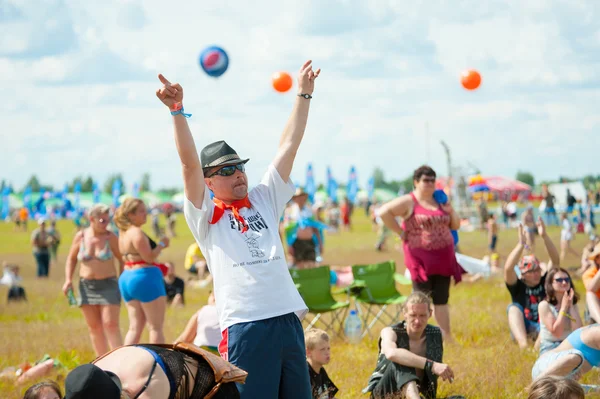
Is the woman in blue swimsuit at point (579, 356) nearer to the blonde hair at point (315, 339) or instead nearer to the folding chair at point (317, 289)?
the blonde hair at point (315, 339)

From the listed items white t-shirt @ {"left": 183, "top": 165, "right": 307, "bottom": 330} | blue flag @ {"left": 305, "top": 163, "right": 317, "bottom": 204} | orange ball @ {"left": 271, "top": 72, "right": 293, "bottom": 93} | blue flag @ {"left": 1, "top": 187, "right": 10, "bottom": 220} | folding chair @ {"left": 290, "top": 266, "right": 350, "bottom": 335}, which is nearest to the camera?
white t-shirt @ {"left": 183, "top": 165, "right": 307, "bottom": 330}

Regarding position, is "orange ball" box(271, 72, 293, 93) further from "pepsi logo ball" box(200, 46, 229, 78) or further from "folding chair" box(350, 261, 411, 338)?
"folding chair" box(350, 261, 411, 338)

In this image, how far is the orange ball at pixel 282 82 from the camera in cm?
606

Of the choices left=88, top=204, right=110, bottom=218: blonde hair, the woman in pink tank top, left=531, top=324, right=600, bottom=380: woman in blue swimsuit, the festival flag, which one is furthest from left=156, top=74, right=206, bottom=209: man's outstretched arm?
the festival flag

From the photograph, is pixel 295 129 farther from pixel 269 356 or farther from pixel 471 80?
pixel 471 80

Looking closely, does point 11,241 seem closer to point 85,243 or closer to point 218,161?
point 85,243

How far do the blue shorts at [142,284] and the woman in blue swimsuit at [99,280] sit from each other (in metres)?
0.37

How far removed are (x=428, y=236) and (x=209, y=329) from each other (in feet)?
7.82

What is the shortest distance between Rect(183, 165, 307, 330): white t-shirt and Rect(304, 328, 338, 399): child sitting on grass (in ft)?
5.53

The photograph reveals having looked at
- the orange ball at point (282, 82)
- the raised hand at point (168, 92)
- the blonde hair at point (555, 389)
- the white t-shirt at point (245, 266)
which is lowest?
the blonde hair at point (555, 389)

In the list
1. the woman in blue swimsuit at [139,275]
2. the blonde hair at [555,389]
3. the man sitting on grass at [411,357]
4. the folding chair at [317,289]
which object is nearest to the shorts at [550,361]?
the man sitting on grass at [411,357]

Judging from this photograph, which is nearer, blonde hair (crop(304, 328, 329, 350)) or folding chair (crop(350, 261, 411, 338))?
blonde hair (crop(304, 328, 329, 350))

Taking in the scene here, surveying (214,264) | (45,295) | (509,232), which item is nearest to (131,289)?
(214,264)

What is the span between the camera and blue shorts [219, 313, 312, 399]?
11.5 feet
